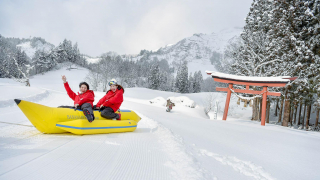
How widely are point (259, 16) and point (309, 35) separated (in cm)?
638

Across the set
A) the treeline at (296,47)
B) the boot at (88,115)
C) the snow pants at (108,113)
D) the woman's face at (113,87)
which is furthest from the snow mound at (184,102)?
the boot at (88,115)

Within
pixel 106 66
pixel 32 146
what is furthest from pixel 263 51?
pixel 106 66

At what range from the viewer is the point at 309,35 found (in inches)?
483

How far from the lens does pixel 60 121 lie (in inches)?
158

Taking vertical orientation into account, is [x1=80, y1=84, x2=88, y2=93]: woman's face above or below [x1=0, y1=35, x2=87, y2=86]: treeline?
below

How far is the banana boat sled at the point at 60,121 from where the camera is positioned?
3750 mm

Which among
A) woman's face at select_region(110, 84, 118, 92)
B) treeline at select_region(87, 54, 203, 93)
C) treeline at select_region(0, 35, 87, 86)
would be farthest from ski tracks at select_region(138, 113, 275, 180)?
treeline at select_region(0, 35, 87, 86)

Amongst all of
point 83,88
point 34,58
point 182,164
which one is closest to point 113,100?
point 83,88

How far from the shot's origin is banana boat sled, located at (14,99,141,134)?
3750 mm

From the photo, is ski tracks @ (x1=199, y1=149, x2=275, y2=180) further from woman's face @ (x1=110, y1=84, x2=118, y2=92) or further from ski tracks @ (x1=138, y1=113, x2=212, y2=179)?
woman's face @ (x1=110, y1=84, x2=118, y2=92)

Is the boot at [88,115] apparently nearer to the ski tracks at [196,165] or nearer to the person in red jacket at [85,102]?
the person in red jacket at [85,102]

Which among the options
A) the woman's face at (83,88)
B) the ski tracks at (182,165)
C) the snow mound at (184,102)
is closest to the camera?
the ski tracks at (182,165)

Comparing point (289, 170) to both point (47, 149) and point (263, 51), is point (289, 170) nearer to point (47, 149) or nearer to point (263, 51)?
point (47, 149)

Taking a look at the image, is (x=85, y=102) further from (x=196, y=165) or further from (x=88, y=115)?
(x=196, y=165)
